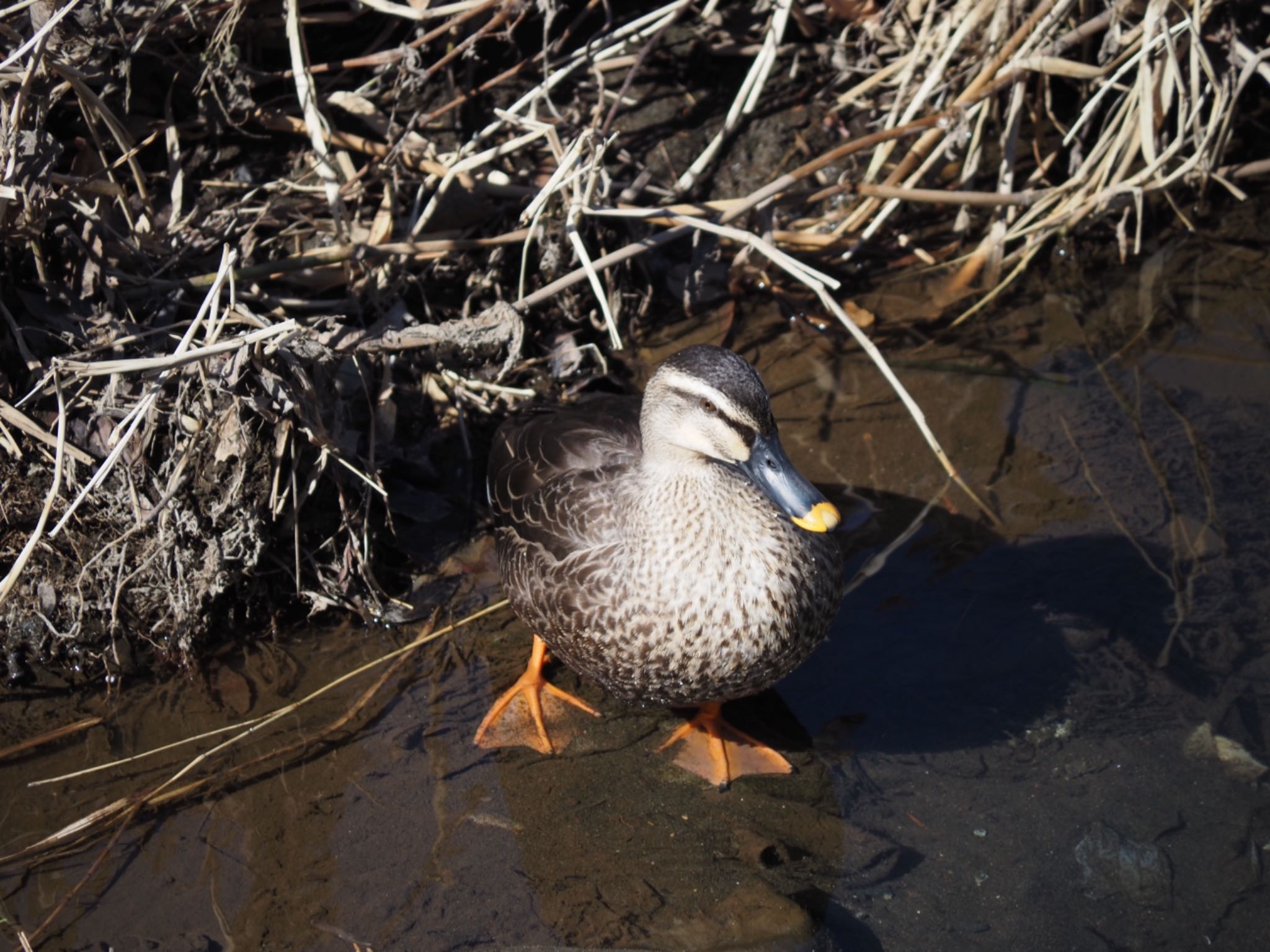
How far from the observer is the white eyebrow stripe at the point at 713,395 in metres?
2.85

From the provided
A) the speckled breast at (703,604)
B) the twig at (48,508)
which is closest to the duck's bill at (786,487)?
the speckled breast at (703,604)

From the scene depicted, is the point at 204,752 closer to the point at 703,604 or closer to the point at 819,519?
the point at 703,604

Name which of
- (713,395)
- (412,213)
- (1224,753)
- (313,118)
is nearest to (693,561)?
(713,395)

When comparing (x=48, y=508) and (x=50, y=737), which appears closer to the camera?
(x=48, y=508)

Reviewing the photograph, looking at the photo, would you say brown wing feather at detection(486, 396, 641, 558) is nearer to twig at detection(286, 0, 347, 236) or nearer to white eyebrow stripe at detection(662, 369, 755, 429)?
white eyebrow stripe at detection(662, 369, 755, 429)

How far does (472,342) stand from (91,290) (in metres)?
1.24

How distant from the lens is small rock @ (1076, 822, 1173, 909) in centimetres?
282

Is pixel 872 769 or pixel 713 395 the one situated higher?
pixel 713 395

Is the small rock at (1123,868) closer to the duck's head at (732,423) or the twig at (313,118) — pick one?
the duck's head at (732,423)

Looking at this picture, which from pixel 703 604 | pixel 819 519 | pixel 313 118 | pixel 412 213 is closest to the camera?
pixel 819 519

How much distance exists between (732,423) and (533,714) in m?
1.19

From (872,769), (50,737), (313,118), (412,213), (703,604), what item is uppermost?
(313,118)

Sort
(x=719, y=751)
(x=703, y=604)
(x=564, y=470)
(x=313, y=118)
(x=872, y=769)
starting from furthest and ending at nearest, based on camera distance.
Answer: (x=313, y=118)
(x=564, y=470)
(x=719, y=751)
(x=872, y=769)
(x=703, y=604)

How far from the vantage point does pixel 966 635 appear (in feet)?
11.6
